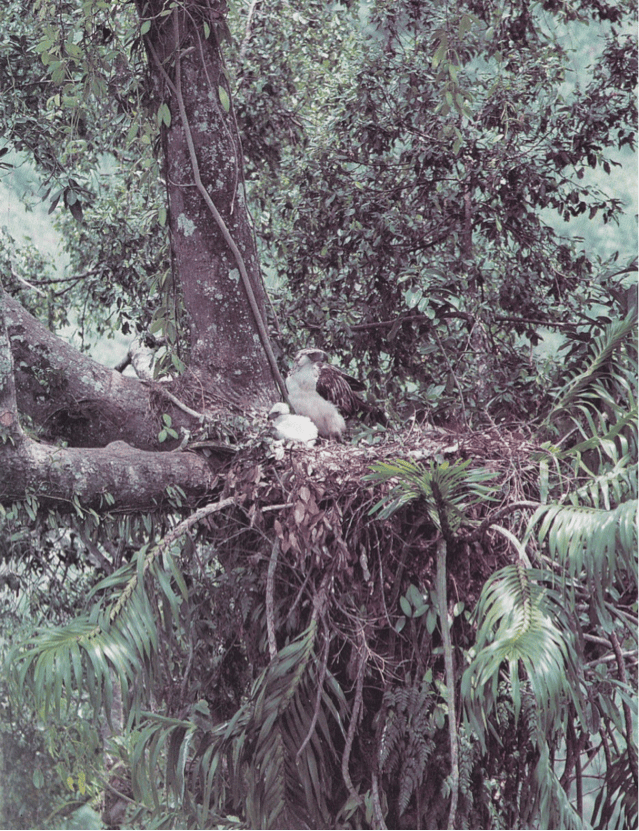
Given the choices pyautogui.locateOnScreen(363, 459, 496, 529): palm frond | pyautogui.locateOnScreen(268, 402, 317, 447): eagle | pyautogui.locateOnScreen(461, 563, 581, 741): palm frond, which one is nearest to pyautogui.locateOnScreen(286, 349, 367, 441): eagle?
pyautogui.locateOnScreen(268, 402, 317, 447): eagle

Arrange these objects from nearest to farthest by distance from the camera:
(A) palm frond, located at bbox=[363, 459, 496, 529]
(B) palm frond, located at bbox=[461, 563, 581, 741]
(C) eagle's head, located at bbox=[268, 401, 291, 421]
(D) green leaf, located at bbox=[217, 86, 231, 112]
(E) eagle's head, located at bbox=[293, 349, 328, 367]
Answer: (B) palm frond, located at bbox=[461, 563, 581, 741], (A) palm frond, located at bbox=[363, 459, 496, 529], (C) eagle's head, located at bbox=[268, 401, 291, 421], (D) green leaf, located at bbox=[217, 86, 231, 112], (E) eagle's head, located at bbox=[293, 349, 328, 367]

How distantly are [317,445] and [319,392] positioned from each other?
0.24 meters

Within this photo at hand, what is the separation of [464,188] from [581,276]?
558 mm

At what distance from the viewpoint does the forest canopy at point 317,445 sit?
1.98 m

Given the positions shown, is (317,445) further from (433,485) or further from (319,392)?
(433,485)

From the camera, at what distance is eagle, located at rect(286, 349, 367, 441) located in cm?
268

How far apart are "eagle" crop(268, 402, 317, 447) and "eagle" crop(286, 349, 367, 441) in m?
0.15

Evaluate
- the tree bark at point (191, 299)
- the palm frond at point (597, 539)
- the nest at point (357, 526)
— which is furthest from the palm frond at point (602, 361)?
the tree bark at point (191, 299)

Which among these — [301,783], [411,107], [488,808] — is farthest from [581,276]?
[301,783]

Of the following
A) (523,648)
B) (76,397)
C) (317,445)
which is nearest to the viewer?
(523,648)

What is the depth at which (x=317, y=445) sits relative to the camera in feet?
8.21

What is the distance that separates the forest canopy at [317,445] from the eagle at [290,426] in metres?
0.06

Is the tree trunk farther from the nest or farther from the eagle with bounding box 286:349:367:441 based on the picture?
the nest

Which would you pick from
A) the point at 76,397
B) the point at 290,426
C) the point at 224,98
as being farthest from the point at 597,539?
the point at 224,98
